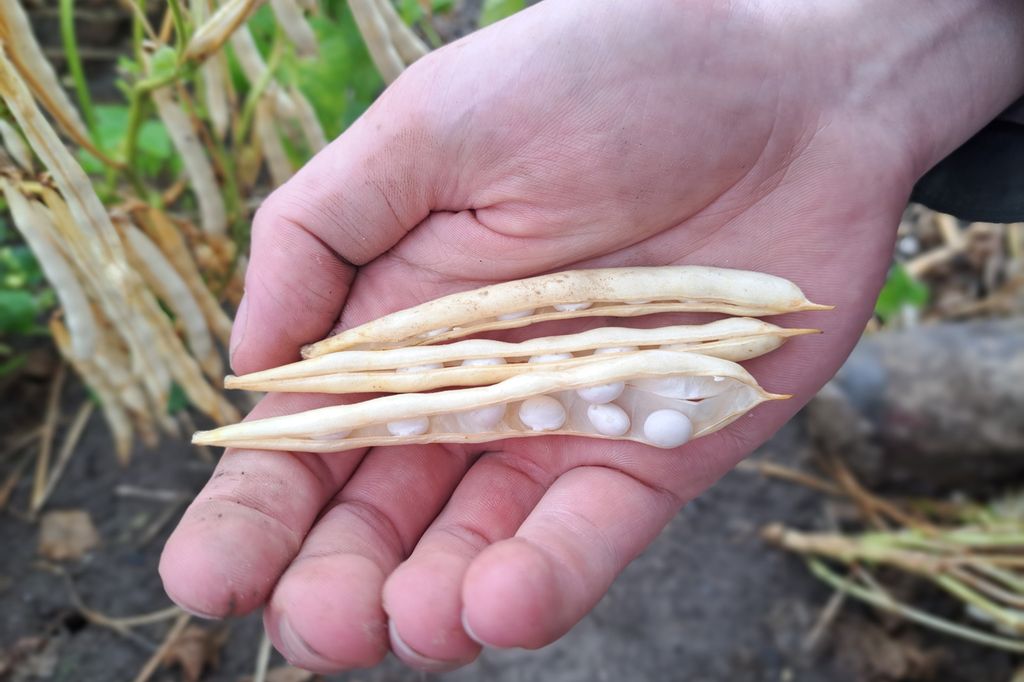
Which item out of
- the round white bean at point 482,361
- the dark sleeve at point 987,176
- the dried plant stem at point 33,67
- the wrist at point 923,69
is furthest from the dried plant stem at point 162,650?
the dark sleeve at point 987,176

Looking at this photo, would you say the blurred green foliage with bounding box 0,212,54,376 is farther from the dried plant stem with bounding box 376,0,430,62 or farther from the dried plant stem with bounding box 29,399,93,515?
the dried plant stem with bounding box 376,0,430,62

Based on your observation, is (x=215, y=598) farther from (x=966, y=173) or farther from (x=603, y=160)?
(x=966, y=173)

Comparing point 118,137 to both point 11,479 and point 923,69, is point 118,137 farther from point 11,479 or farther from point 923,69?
point 923,69

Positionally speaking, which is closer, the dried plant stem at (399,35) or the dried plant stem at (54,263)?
the dried plant stem at (54,263)

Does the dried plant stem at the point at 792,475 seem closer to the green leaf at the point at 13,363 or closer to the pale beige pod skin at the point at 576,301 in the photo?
the pale beige pod skin at the point at 576,301

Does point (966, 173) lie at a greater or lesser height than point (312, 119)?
lesser

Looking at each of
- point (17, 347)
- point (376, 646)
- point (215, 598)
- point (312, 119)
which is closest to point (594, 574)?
point (376, 646)

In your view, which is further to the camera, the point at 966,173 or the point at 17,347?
the point at 17,347
